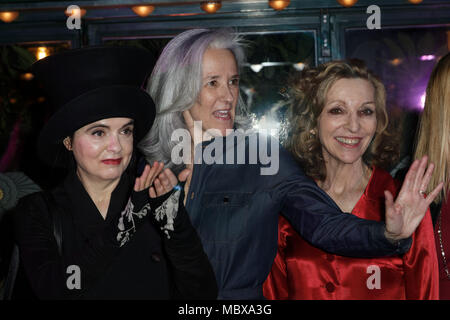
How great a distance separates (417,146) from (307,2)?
60.4 inches

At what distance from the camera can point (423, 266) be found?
2.36 metres

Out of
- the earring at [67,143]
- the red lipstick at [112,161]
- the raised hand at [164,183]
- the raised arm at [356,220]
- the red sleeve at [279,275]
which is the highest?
the earring at [67,143]

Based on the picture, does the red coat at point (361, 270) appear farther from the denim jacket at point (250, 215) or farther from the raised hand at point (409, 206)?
the raised hand at point (409, 206)

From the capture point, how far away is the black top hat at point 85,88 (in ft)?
7.23

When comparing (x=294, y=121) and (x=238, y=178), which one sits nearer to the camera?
(x=238, y=178)

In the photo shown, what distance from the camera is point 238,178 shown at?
2.42 m

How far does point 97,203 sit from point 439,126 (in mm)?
1774

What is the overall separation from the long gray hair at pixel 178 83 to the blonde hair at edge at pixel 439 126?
3.12 feet

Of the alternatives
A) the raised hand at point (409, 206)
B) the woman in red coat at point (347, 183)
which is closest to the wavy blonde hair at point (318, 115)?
the woman in red coat at point (347, 183)

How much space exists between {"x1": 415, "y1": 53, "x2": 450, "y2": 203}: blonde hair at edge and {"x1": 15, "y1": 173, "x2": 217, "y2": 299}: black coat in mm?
1321

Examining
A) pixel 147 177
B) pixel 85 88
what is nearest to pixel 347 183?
pixel 147 177

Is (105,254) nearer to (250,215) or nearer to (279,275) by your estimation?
(250,215)
